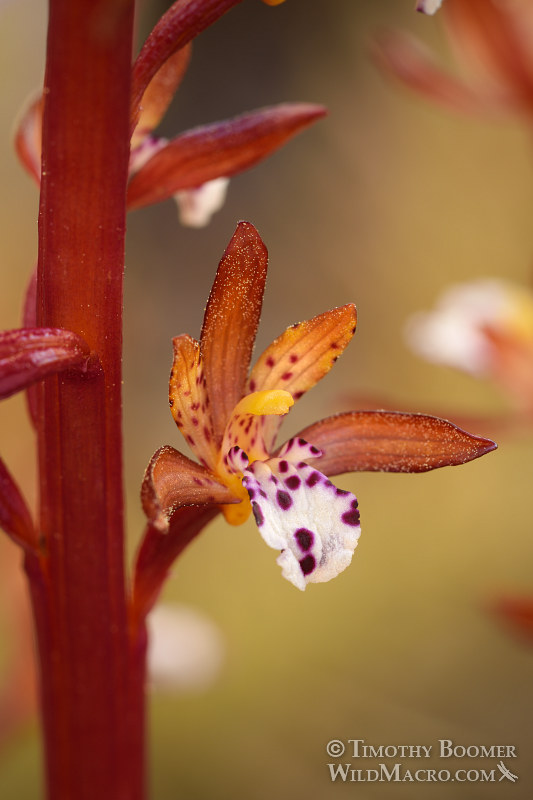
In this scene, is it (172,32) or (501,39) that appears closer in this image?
(172,32)

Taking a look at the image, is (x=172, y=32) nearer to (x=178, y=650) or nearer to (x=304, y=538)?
(x=304, y=538)

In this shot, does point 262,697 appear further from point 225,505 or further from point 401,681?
point 225,505

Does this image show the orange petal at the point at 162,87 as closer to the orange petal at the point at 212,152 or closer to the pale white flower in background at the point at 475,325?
the orange petal at the point at 212,152

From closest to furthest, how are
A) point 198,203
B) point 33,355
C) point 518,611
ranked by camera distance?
1. point 33,355
2. point 198,203
3. point 518,611

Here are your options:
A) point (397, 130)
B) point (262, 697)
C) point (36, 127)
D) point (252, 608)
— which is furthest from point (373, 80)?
point (36, 127)

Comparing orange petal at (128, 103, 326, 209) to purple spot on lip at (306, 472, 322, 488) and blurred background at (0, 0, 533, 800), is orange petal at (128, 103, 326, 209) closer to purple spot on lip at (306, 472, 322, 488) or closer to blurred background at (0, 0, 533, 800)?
purple spot on lip at (306, 472, 322, 488)

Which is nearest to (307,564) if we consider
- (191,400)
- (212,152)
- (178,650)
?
(191,400)

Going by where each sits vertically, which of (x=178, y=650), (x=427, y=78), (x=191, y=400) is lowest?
(x=178, y=650)

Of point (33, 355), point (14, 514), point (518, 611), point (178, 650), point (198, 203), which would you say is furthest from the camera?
point (178, 650)
